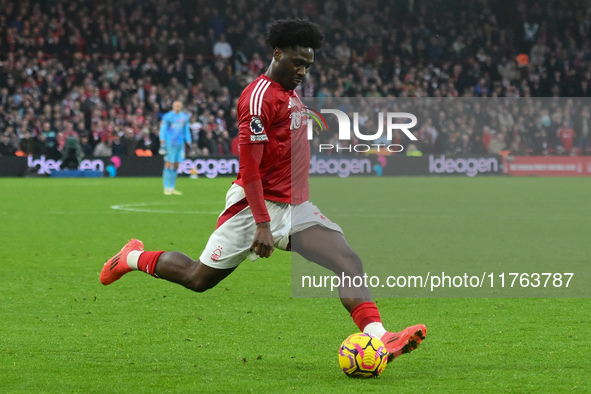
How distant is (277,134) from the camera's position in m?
5.41

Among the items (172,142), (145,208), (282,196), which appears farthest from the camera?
(172,142)

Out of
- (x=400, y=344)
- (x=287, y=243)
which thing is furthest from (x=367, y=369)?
(x=287, y=243)

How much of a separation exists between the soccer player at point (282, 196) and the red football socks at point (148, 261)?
50cm

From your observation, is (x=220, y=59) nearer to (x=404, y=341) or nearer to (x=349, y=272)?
(x=349, y=272)

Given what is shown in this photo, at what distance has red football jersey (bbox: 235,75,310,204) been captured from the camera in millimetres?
5195

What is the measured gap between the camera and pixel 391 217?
1602cm

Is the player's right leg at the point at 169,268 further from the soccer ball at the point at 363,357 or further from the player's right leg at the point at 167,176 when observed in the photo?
the player's right leg at the point at 167,176

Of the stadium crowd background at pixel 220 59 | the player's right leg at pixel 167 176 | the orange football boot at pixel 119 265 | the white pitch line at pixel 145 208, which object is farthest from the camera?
the stadium crowd background at pixel 220 59

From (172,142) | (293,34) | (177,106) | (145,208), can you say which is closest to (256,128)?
(293,34)

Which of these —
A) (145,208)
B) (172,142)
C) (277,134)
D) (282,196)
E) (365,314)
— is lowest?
(145,208)

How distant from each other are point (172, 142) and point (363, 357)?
17.5 metres

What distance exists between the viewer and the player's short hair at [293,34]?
529 cm

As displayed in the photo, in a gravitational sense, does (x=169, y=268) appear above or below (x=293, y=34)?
below

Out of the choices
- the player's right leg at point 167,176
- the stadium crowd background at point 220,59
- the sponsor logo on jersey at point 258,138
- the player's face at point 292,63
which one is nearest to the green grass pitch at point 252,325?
the sponsor logo on jersey at point 258,138
